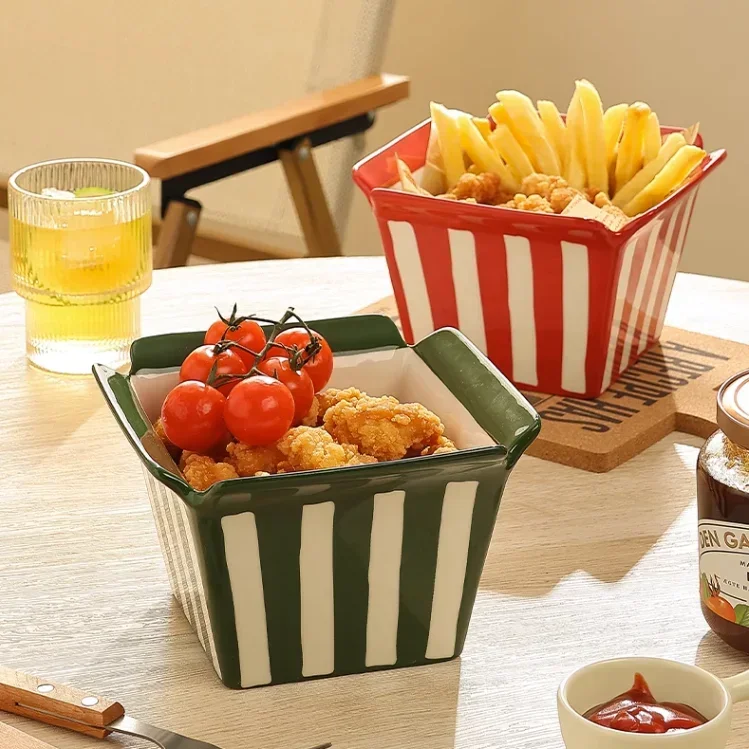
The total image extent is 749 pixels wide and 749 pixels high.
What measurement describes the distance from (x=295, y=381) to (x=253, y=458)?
2.6 inches

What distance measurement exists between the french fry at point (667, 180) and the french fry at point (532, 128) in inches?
3.5

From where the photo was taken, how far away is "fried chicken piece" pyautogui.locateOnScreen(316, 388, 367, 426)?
87cm

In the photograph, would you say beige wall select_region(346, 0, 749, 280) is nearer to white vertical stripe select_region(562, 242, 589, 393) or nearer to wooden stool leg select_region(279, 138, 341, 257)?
wooden stool leg select_region(279, 138, 341, 257)

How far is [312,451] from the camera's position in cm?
78

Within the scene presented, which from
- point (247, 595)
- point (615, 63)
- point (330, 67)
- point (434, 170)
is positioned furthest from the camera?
point (615, 63)

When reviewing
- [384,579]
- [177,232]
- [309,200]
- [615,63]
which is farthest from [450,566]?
[615,63]

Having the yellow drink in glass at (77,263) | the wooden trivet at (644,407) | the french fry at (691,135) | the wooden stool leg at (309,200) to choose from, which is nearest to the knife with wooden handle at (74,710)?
the wooden trivet at (644,407)

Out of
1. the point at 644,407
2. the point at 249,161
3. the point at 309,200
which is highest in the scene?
the point at 644,407

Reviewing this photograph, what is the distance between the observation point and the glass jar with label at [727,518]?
2.52 feet

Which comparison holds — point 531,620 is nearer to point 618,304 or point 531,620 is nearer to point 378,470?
point 378,470

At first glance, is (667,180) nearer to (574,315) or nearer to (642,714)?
(574,315)

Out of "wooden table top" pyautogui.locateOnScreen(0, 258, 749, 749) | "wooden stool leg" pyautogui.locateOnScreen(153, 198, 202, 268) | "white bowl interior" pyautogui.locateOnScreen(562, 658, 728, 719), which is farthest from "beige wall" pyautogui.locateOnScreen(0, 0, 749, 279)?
"white bowl interior" pyautogui.locateOnScreen(562, 658, 728, 719)

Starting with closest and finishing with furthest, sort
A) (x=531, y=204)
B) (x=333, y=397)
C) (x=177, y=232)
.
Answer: (x=333, y=397) → (x=531, y=204) → (x=177, y=232)

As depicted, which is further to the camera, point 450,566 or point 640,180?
point 640,180
